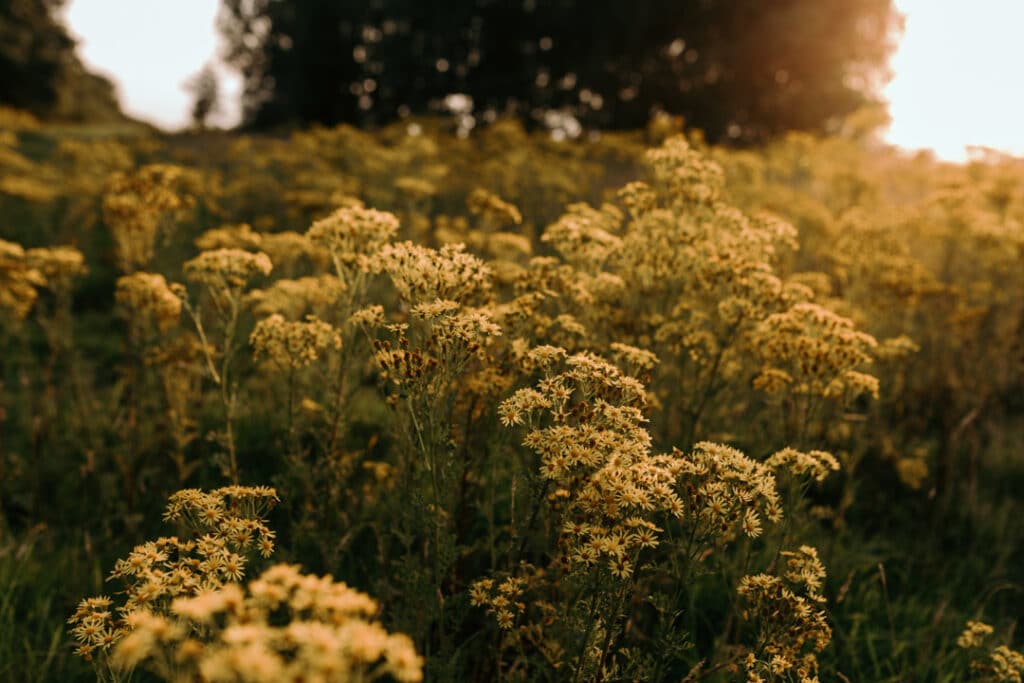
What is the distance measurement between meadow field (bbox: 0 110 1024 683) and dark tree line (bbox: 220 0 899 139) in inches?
560

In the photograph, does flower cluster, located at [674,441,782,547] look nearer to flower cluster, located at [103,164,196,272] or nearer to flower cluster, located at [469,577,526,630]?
flower cluster, located at [469,577,526,630]

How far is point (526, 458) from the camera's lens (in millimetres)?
2600

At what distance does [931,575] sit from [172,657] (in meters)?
4.16

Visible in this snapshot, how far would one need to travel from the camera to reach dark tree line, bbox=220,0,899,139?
62.0 ft

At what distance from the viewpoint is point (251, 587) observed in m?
1.25

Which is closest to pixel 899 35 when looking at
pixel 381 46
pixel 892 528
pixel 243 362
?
pixel 381 46

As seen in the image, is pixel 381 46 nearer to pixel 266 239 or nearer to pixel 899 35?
pixel 899 35

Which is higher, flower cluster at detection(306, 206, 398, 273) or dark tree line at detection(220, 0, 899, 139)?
dark tree line at detection(220, 0, 899, 139)

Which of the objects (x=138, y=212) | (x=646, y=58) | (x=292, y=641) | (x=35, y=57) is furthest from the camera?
(x=35, y=57)

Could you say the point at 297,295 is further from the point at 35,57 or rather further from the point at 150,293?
the point at 35,57

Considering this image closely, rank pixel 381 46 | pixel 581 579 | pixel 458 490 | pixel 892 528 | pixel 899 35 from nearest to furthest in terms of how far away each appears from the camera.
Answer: pixel 581 579, pixel 458 490, pixel 892 528, pixel 899 35, pixel 381 46

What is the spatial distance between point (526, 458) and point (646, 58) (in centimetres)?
1955

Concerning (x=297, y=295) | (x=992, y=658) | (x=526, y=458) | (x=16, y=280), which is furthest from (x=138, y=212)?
(x=992, y=658)

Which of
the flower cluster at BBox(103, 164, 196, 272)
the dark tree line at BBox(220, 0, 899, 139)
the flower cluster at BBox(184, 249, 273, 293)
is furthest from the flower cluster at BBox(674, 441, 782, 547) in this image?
the dark tree line at BBox(220, 0, 899, 139)
